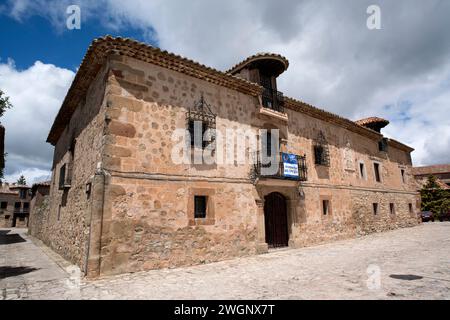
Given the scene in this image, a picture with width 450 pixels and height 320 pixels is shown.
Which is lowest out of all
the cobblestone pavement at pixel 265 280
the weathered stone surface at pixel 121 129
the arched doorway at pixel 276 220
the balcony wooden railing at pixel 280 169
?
the cobblestone pavement at pixel 265 280

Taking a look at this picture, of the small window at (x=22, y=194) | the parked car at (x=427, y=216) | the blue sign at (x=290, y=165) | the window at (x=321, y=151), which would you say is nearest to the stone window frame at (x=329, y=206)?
the window at (x=321, y=151)

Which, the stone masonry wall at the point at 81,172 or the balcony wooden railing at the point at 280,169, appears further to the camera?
the balcony wooden railing at the point at 280,169

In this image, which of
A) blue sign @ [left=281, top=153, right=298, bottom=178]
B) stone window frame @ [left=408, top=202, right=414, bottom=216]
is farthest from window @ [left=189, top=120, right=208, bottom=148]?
stone window frame @ [left=408, top=202, right=414, bottom=216]

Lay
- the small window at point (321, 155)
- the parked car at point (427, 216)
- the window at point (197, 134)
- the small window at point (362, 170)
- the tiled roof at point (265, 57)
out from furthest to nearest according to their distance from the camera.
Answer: the parked car at point (427, 216) < the small window at point (362, 170) < the small window at point (321, 155) < the tiled roof at point (265, 57) < the window at point (197, 134)

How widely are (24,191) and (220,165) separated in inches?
1834

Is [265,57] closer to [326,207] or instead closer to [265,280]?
[326,207]

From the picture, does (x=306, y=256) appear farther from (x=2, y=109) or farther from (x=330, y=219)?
(x=2, y=109)

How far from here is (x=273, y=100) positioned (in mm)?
11609

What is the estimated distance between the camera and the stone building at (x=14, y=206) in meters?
41.3

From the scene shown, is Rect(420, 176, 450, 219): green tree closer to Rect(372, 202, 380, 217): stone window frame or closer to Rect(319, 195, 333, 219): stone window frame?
Rect(372, 202, 380, 217): stone window frame

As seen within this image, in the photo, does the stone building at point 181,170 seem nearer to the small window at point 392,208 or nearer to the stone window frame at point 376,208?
the stone window frame at point 376,208

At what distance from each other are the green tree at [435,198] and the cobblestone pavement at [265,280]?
887 inches

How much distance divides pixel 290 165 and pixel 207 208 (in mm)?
4138
